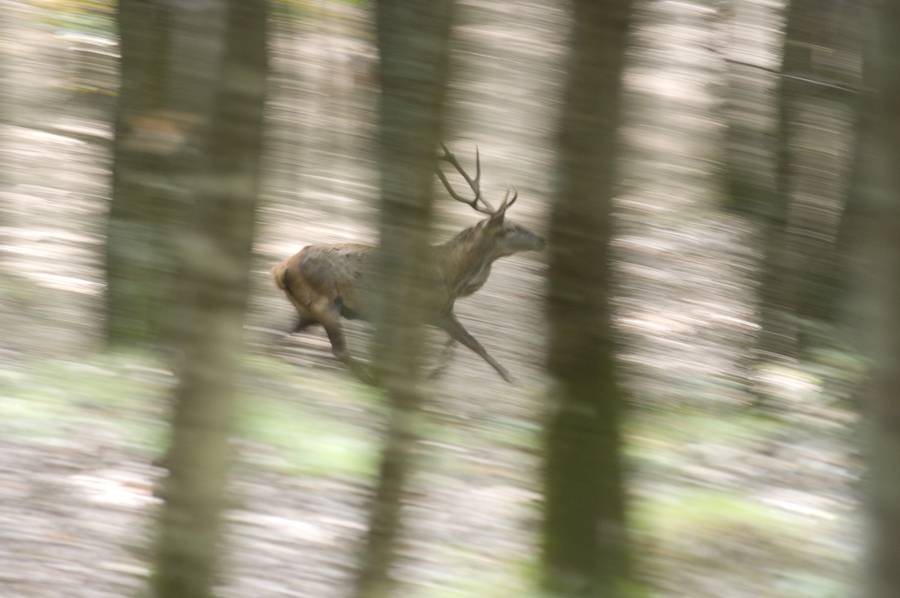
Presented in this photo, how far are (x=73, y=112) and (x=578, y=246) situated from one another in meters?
6.76

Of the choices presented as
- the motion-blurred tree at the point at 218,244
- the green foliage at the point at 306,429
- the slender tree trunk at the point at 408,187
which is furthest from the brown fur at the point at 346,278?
the motion-blurred tree at the point at 218,244

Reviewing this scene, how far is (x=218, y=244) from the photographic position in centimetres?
215

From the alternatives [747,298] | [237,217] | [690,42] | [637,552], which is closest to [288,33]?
[237,217]

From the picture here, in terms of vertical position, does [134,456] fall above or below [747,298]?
below

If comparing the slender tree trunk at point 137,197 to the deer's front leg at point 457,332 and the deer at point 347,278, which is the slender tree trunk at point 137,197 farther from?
the deer's front leg at point 457,332

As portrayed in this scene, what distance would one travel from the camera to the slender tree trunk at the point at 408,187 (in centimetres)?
255

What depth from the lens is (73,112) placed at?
8.43 m

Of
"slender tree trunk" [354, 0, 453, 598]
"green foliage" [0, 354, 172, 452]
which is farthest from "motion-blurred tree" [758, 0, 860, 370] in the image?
"green foliage" [0, 354, 172, 452]

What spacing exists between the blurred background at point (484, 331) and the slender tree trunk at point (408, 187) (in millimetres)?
90

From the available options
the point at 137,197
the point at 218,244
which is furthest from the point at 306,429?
the point at 137,197

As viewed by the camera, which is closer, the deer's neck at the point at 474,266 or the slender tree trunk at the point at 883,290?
the slender tree trunk at the point at 883,290

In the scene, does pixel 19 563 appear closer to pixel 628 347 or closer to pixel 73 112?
pixel 628 347

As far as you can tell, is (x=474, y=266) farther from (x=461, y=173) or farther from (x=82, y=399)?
(x=461, y=173)

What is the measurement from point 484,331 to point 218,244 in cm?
590
